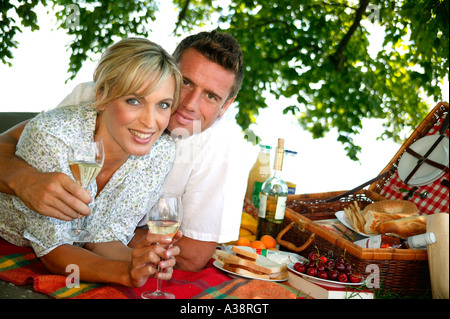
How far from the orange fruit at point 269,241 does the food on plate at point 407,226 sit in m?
0.45

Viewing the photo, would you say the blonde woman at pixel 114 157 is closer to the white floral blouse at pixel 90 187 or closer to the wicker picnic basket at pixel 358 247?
the white floral blouse at pixel 90 187

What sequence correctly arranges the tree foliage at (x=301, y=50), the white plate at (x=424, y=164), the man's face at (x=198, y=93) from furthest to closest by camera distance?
1. the tree foliage at (x=301, y=50)
2. the white plate at (x=424, y=164)
3. the man's face at (x=198, y=93)

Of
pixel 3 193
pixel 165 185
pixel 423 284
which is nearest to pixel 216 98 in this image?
pixel 165 185

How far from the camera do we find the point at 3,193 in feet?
5.22

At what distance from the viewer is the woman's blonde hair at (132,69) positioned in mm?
1523

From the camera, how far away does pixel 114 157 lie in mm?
1682

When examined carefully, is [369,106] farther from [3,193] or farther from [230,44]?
[3,193]

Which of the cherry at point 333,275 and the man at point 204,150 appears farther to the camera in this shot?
the man at point 204,150

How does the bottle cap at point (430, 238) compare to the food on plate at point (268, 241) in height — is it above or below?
above

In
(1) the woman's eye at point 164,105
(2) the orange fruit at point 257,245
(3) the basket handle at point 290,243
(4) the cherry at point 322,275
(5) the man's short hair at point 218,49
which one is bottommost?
(4) the cherry at point 322,275

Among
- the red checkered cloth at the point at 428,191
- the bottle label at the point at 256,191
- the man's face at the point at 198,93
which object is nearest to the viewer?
the man's face at the point at 198,93

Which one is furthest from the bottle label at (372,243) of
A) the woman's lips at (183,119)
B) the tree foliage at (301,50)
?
the tree foliage at (301,50)

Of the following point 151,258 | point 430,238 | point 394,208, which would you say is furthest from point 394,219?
point 151,258

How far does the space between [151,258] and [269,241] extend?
2.44ft
